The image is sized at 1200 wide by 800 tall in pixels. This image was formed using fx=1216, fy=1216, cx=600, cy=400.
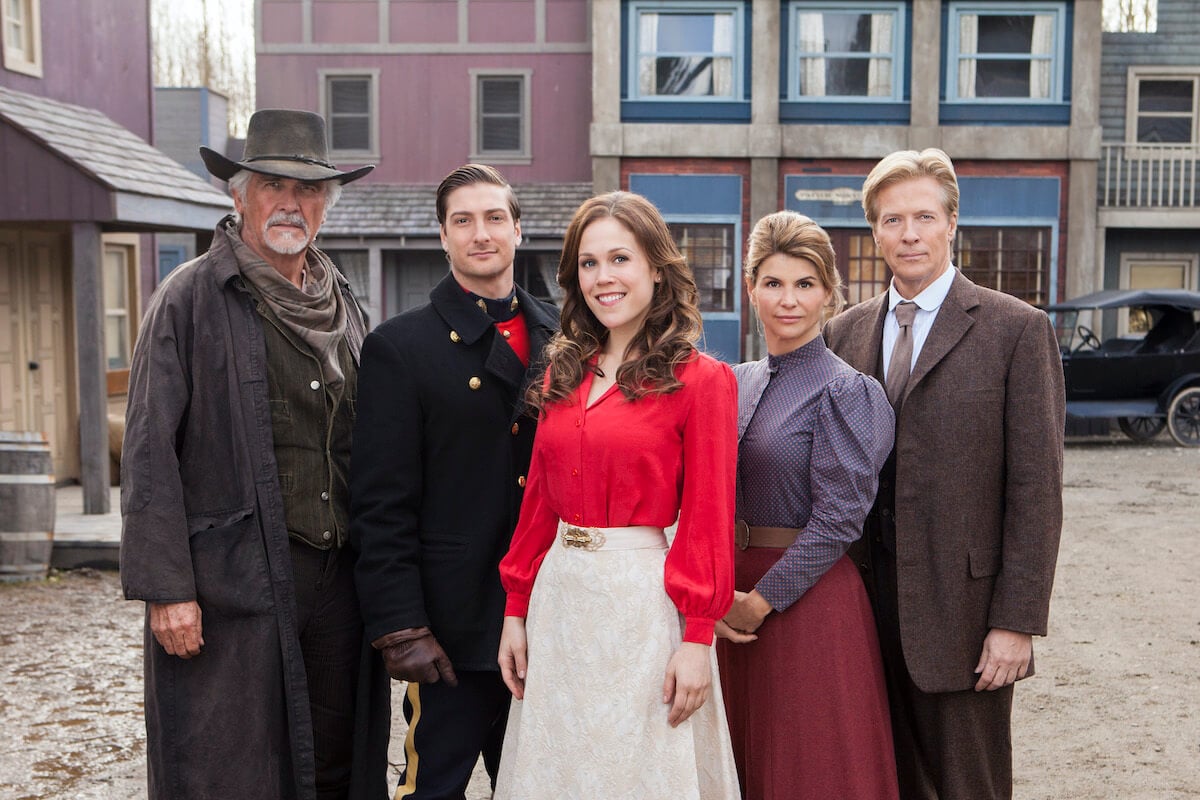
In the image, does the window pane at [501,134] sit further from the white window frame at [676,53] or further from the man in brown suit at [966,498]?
the man in brown suit at [966,498]

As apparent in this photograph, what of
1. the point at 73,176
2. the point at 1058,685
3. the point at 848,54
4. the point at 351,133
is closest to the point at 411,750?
the point at 1058,685

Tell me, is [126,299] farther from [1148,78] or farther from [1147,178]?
[1148,78]

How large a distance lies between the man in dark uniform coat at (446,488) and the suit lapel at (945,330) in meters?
0.98

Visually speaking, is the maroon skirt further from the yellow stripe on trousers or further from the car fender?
the car fender

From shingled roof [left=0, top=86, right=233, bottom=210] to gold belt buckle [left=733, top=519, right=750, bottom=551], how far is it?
718cm

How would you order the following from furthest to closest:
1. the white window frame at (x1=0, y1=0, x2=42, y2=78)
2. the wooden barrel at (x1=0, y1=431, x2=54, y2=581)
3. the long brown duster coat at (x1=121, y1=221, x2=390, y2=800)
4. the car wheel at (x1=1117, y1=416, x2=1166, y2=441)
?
the car wheel at (x1=1117, y1=416, x2=1166, y2=441)
the white window frame at (x1=0, y1=0, x2=42, y2=78)
the wooden barrel at (x1=0, y1=431, x2=54, y2=581)
the long brown duster coat at (x1=121, y1=221, x2=390, y2=800)

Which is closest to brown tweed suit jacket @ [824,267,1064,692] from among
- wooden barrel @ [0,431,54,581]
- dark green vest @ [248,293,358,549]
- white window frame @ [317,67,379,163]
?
dark green vest @ [248,293,358,549]

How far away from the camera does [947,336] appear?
3.07m

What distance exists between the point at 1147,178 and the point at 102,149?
15200mm

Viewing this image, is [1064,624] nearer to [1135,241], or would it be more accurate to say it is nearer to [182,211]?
[182,211]

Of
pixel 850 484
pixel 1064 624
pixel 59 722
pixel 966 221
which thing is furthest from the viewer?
pixel 966 221

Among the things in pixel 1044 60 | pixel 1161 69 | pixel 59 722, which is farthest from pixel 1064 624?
pixel 1161 69

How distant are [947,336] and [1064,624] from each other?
14.5ft

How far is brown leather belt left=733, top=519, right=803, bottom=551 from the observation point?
117 inches
